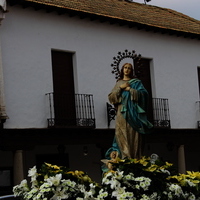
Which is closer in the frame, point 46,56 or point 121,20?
point 46,56

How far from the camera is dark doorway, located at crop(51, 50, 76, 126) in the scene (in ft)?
56.9

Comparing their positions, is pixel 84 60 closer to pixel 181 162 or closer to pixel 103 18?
pixel 103 18

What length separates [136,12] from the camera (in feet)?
71.3

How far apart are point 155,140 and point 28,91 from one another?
578 centimetres

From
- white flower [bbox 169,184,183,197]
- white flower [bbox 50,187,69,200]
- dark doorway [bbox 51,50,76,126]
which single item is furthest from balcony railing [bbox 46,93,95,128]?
white flower [bbox 50,187,69,200]

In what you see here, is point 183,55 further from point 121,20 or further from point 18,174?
point 18,174

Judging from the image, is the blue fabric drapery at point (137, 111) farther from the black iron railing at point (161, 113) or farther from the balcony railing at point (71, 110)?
the black iron railing at point (161, 113)

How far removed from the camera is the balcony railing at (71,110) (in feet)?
56.5

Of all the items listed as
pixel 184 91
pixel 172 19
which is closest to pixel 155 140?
pixel 184 91

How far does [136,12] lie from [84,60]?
423 centimetres

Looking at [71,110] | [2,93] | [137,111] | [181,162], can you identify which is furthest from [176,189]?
[181,162]

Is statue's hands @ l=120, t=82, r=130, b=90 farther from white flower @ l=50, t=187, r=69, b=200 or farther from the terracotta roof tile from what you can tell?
the terracotta roof tile

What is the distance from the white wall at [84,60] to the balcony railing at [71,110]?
0.80 ft

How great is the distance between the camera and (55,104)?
1728 centimetres
